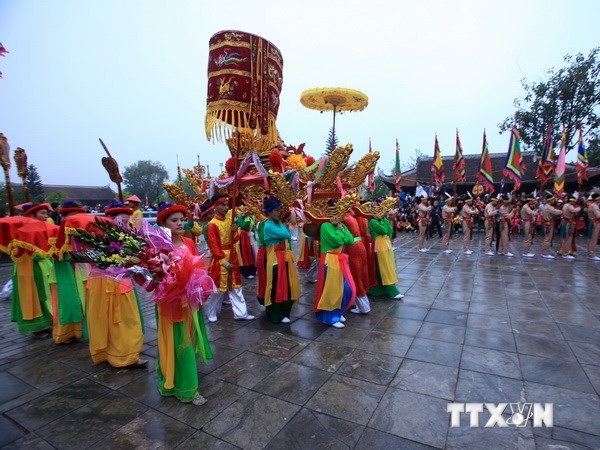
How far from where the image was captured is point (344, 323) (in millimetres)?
4453

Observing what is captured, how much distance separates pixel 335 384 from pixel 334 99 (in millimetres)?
6863

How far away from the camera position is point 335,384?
291 centimetres

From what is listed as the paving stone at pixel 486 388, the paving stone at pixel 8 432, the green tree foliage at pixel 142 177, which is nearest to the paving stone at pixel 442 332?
the paving stone at pixel 486 388

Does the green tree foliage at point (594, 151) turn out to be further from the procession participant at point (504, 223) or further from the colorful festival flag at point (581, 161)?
the procession participant at point (504, 223)

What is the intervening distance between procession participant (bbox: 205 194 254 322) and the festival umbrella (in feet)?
14.4

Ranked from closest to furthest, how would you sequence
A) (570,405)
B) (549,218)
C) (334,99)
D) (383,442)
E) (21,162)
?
(383,442)
(570,405)
(21,162)
(334,99)
(549,218)

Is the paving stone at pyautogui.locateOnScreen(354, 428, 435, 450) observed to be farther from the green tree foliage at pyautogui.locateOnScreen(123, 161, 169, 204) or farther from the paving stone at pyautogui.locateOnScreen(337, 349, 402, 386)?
the green tree foliage at pyautogui.locateOnScreen(123, 161, 169, 204)

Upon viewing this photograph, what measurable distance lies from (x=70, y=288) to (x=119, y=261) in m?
2.15

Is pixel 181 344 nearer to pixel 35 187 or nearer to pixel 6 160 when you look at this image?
pixel 6 160

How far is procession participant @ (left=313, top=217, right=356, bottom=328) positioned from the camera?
168 inches

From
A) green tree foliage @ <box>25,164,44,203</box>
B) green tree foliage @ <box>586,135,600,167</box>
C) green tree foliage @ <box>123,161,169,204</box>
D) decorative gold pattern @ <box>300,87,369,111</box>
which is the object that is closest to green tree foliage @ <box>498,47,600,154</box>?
green tree foliage @ <box>586,135,600,167</box>

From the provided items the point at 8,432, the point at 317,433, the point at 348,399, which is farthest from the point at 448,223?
the point at 8,432

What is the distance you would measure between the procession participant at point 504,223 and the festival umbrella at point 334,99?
529 cm

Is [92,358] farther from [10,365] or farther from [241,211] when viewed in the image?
[241,211]
